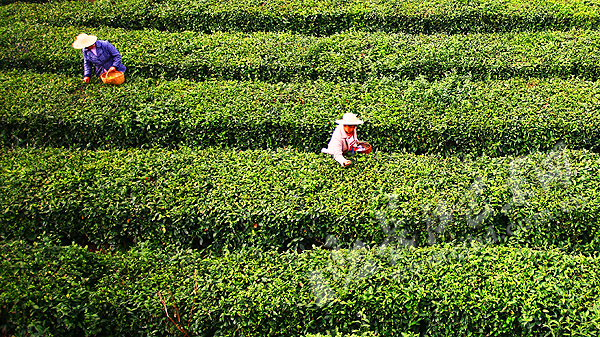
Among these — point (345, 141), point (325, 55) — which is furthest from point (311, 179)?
point (325, 55)

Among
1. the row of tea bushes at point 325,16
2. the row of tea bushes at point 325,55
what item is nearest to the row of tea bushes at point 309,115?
the row of tea bushes at point 325,55

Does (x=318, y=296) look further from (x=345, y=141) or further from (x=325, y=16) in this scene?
(x=325, y=16)

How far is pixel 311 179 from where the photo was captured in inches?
276

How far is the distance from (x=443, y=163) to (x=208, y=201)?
3.52 m

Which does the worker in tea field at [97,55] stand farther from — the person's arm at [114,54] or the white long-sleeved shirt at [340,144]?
the white long-sleeved shirt at [340,144]

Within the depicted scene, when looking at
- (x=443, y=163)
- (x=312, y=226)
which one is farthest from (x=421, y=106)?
(x=312, y=226)

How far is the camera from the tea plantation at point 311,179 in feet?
18.2

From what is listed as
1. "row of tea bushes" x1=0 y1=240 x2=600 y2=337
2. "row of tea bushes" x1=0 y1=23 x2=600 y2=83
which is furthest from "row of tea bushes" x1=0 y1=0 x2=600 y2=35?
"row of tea bushes" x1=0 y1=240 x2=600 y2=337

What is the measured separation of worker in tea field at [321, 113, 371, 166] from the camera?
7031 mm

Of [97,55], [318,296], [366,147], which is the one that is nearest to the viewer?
[318,296]

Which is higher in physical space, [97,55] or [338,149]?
[97,55]

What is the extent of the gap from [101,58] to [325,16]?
4.97 metres

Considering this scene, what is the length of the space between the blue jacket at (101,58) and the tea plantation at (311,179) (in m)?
0.47

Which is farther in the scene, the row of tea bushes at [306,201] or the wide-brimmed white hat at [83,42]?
the wide-brimmed white hat at [83,42]
